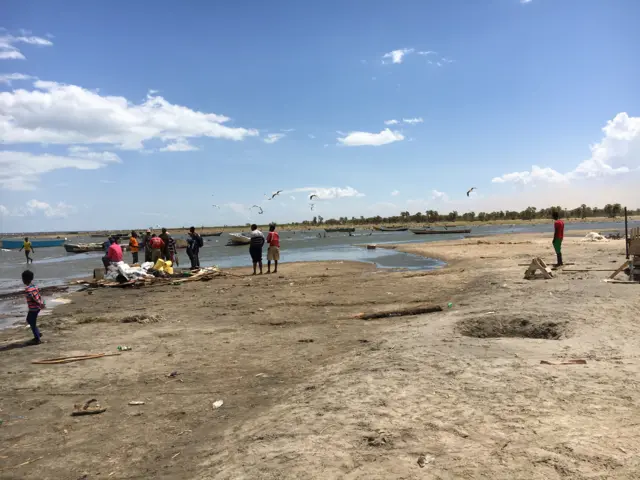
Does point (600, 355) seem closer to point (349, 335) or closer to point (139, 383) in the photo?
point (349, 335)

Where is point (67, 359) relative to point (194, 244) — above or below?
below

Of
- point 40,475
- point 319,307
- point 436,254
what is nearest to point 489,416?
point 40,475

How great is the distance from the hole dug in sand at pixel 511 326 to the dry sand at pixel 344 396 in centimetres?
Answer: 3

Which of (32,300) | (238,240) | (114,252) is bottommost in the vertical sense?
(238,240)

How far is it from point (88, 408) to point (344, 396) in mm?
3239

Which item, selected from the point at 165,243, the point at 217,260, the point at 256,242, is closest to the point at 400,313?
the point at 256,242

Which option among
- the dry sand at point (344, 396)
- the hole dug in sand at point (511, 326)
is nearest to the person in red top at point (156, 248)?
the dry sand at point (344, 396)

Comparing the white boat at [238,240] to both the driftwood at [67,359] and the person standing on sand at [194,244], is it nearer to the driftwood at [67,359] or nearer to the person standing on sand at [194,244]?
the person standing on sand at [194,244]

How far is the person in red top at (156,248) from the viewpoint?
1884 centimetres

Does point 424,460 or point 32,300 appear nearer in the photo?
point 424,460

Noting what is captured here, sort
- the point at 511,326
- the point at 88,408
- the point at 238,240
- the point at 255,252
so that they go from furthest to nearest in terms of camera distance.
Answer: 1. the point at 238,240
2. the point at 255,252
3. the point at 511,326
4. the point at 88,408

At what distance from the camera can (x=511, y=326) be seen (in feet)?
24.7

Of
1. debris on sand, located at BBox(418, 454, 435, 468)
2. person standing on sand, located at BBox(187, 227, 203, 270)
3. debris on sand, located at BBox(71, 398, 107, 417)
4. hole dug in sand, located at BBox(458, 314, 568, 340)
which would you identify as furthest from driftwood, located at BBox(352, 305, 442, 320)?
person standing on sand, located at BBox(187, 227, 203, 270)

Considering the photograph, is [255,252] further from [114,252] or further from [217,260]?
[217,260]
